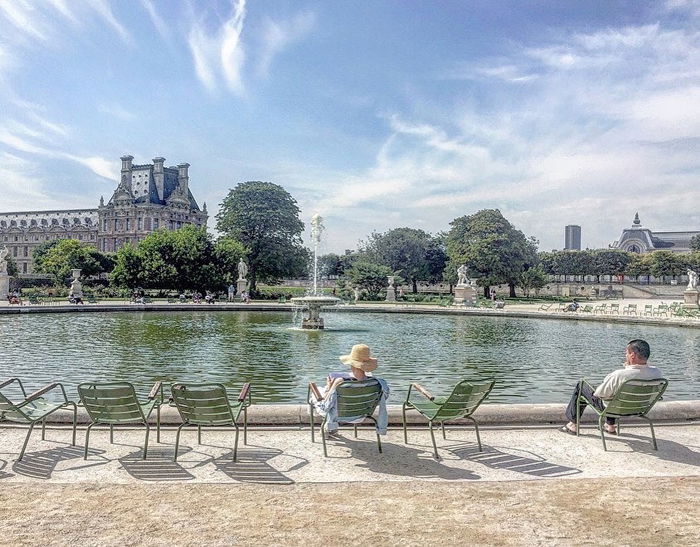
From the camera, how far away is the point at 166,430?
688 cm

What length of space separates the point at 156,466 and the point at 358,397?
6.54 ft

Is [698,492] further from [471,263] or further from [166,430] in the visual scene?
[471,263]

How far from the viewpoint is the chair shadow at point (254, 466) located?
17.6 feet

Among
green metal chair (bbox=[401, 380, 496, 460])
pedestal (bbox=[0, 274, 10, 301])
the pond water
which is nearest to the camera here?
green metal chair (bbox=[401, 380, 496, 460])

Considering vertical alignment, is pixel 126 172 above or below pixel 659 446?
above

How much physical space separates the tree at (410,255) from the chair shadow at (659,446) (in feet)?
220

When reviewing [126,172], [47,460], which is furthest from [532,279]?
[126,172]

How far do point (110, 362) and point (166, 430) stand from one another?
7.95 meters

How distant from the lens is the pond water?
476 inches

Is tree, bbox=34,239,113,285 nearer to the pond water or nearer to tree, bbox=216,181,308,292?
tree, bbox=216,181,308,292

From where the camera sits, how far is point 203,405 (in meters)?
5.84

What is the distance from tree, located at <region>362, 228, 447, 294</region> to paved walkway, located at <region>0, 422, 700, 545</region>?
222 ft

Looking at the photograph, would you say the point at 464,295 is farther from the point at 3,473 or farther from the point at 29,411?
the point at 3,473

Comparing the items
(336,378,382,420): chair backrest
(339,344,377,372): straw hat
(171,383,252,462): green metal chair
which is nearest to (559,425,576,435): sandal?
(336,378,382,420): chair backrest
